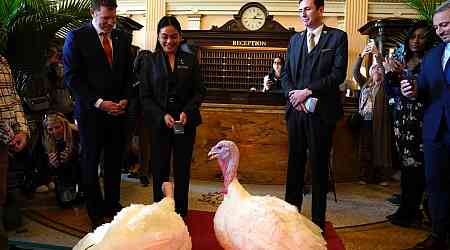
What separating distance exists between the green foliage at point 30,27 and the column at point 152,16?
5.73m

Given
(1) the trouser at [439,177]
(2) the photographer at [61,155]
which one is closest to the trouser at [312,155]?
(1) the trouser at [439,177]

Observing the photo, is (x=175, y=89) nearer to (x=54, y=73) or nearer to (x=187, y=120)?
(x=187, y=120)

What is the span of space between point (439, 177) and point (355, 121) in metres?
2.56

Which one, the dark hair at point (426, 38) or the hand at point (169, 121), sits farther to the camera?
the dark hair at point (426, 38)

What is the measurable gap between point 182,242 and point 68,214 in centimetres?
203

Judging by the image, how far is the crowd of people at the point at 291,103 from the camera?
2932 millimetres

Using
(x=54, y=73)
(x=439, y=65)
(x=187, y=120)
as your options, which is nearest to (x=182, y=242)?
(x=187, y=120)

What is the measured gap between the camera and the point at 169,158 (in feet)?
10.7

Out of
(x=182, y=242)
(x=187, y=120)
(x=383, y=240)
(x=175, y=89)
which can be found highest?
(x=175, y=89)

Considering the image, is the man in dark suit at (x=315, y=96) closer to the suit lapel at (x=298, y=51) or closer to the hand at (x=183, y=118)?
the suit lapel at (x=298, y=51)

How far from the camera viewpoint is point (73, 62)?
3.18 meters

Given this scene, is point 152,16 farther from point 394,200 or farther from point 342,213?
point 342,213

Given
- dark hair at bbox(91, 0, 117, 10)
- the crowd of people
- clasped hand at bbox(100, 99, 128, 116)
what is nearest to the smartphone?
the crowd of people

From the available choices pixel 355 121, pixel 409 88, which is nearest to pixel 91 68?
pixel 409 88
